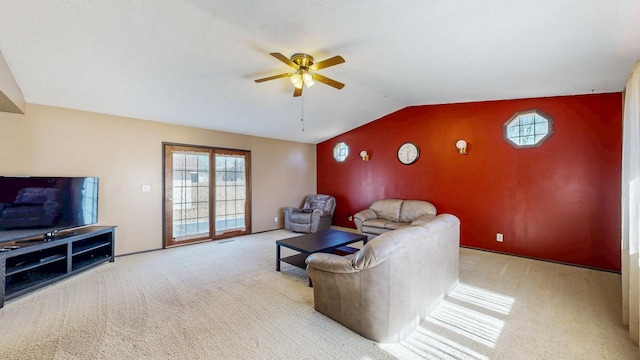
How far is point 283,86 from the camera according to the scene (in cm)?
398

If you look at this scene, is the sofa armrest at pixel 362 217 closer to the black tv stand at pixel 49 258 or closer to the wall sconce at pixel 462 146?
the wall sconce at pixel 462 146

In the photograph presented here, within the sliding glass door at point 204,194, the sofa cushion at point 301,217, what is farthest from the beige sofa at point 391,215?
the sliding glass door at point 204,194

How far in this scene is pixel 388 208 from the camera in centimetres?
545

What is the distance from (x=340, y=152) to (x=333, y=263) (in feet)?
16.6

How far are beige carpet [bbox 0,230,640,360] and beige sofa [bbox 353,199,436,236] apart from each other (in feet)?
4.90

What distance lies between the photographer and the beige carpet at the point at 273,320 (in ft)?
6.40

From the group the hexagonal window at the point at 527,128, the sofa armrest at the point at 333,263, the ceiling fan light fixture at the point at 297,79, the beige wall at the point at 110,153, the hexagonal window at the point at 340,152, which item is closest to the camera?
the sofa armrest at the point at 333,263

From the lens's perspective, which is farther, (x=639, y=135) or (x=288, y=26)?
(x=288, y=26)

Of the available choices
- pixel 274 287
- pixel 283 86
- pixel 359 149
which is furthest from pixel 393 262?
pixel 359 149

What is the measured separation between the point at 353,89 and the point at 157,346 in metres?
4.04

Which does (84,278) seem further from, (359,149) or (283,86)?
(359,149)

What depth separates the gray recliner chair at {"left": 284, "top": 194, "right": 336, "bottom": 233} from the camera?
5992 millimetres

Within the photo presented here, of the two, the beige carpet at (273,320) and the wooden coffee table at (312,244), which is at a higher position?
the wooden coffee table at (312,244)

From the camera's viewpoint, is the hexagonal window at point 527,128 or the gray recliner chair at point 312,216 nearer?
the hexagonal window at point 527,128
